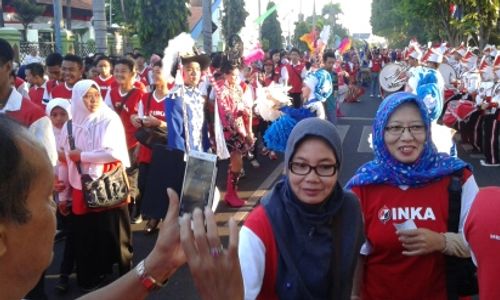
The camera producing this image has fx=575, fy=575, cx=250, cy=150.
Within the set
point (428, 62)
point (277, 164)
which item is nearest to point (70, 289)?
point (277, 164)

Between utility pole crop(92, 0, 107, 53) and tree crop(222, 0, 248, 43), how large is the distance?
23219 millimetres

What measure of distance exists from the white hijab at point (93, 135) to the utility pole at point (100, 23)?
764 centimetres

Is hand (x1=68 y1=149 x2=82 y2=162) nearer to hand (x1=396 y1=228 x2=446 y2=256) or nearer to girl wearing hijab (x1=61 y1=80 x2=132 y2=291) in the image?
girl wearing hijab (x1=61 y1=80 x2=132 y2=291)

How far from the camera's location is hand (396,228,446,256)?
239cm

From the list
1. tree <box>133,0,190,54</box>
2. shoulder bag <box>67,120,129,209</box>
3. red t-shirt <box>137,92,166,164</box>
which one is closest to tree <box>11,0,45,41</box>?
tree <box>133,0,190,54</box>

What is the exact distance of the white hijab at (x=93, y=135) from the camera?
14.6 ft

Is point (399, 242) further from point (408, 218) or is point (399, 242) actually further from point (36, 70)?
point (36, 70)

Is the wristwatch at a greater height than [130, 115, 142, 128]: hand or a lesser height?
lesser

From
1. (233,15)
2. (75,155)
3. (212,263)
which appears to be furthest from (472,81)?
(233,15)

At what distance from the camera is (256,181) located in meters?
8.82

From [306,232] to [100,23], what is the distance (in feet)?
35.1

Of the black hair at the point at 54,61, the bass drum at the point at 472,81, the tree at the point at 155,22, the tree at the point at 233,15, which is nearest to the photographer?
the black hair at the point at 54,61

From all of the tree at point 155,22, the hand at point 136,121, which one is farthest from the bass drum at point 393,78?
the tree at point 155,22

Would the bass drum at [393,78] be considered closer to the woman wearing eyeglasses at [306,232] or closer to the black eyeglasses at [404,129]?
the black eyeglasses at [404,129]
